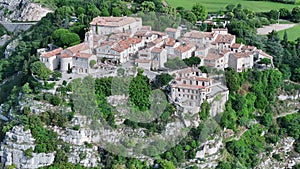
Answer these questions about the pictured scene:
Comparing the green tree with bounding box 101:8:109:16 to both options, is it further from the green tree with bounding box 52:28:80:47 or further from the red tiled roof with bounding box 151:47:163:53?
the red tiled roof with bounding box 151:47:163:53

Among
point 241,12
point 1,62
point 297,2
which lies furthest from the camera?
point 297,2

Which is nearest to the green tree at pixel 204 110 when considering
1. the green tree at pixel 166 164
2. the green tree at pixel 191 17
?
the green tree at pixel 166 164

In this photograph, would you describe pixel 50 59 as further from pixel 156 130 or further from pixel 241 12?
pixel 241 12

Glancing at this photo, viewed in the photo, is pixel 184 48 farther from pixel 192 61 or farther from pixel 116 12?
pixel 116 12

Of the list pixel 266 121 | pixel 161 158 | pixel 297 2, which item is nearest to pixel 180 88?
pixel 161 158

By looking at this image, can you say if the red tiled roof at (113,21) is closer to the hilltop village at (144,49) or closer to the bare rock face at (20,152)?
the hilltop village at (144,49)

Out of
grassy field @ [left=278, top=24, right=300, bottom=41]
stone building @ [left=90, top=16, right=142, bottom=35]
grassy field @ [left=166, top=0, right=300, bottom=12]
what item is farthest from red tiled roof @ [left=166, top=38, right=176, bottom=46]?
grassy field @ [left=166, top=0, right=300, bottom=12]
